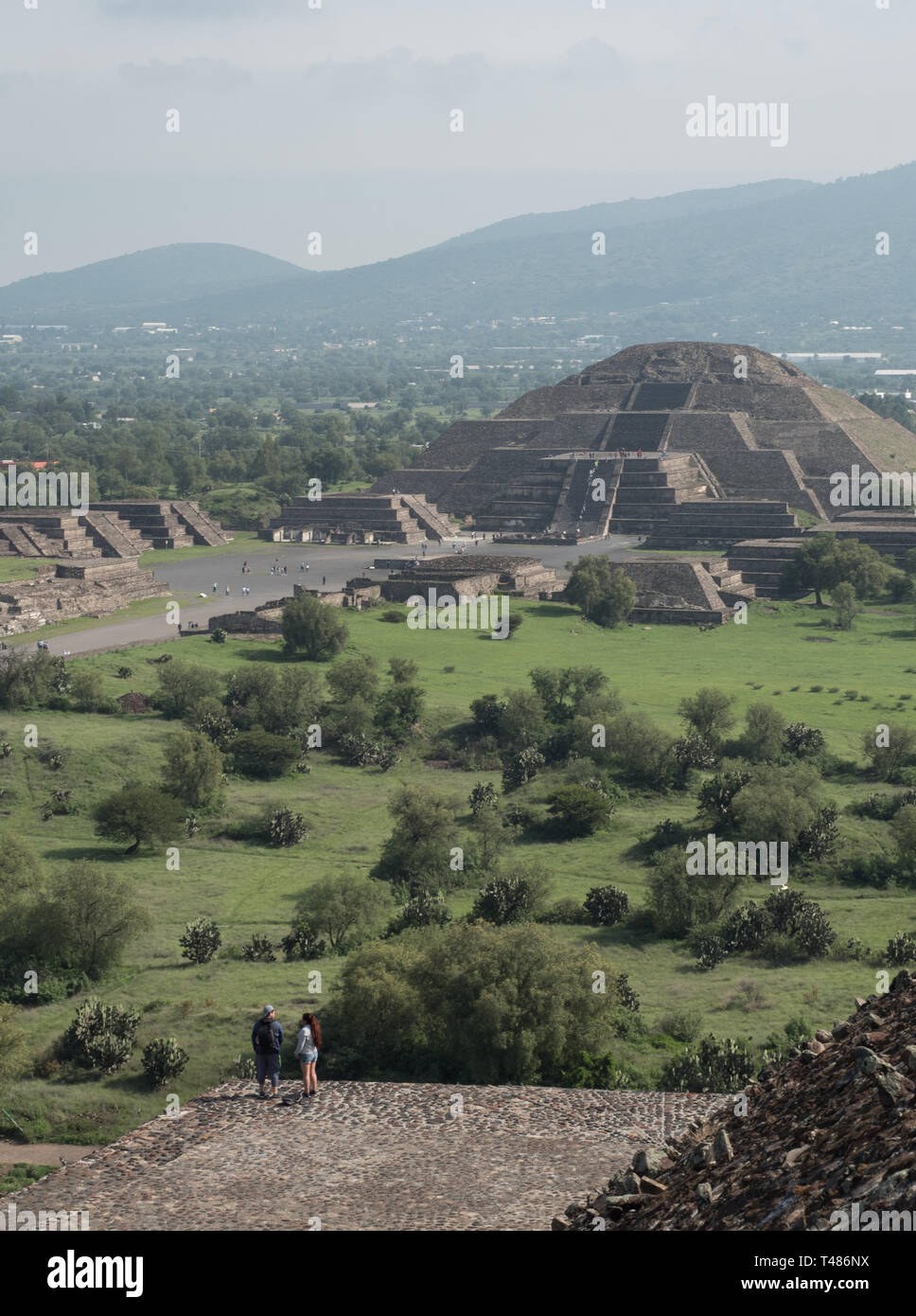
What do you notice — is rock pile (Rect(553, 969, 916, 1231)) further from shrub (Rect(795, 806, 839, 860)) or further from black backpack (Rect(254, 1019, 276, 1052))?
shrub (Rect(795, 806, 839, 860))

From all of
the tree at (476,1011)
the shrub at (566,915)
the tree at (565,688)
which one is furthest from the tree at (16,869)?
the tree at (565,688)

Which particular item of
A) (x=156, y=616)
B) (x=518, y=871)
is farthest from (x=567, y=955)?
(x=156, y=616)

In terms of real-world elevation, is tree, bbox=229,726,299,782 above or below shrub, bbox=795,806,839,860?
above

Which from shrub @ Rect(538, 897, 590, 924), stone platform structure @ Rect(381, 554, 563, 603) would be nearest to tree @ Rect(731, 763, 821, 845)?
shrub @ Rect(538, 897, 590, 924)

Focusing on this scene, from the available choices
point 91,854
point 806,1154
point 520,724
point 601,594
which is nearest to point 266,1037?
point 806,1154

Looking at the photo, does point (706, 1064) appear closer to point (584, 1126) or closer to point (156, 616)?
point (584, 1126)

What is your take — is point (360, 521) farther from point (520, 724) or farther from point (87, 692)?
point (520, 724)

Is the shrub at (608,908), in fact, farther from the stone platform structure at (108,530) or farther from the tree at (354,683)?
the stone platform structure at (108,530)
